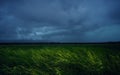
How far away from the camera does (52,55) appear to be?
1190cm

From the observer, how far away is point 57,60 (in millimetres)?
11742

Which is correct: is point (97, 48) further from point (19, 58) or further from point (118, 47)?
point (19, 58)

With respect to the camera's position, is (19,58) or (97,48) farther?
→ (97,48)

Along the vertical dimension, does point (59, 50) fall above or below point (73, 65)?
above

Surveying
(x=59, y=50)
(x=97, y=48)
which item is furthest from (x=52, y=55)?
(x=97, y=48)

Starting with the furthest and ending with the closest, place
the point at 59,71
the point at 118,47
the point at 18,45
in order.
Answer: the point at 118,47 → the point at 18,45 → the point at 59,71

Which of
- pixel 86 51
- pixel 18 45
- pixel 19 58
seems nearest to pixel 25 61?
pixel 19 58

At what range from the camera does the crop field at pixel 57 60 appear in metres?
11.4

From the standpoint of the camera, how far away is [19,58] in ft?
38.3

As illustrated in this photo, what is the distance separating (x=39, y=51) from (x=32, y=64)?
0.82 metres

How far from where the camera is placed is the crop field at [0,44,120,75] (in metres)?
11.4

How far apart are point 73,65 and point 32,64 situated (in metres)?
2.11

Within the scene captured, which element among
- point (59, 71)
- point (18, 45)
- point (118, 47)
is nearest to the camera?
point (59, 71)

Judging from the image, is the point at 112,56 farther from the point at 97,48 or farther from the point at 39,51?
the point at 39,51
